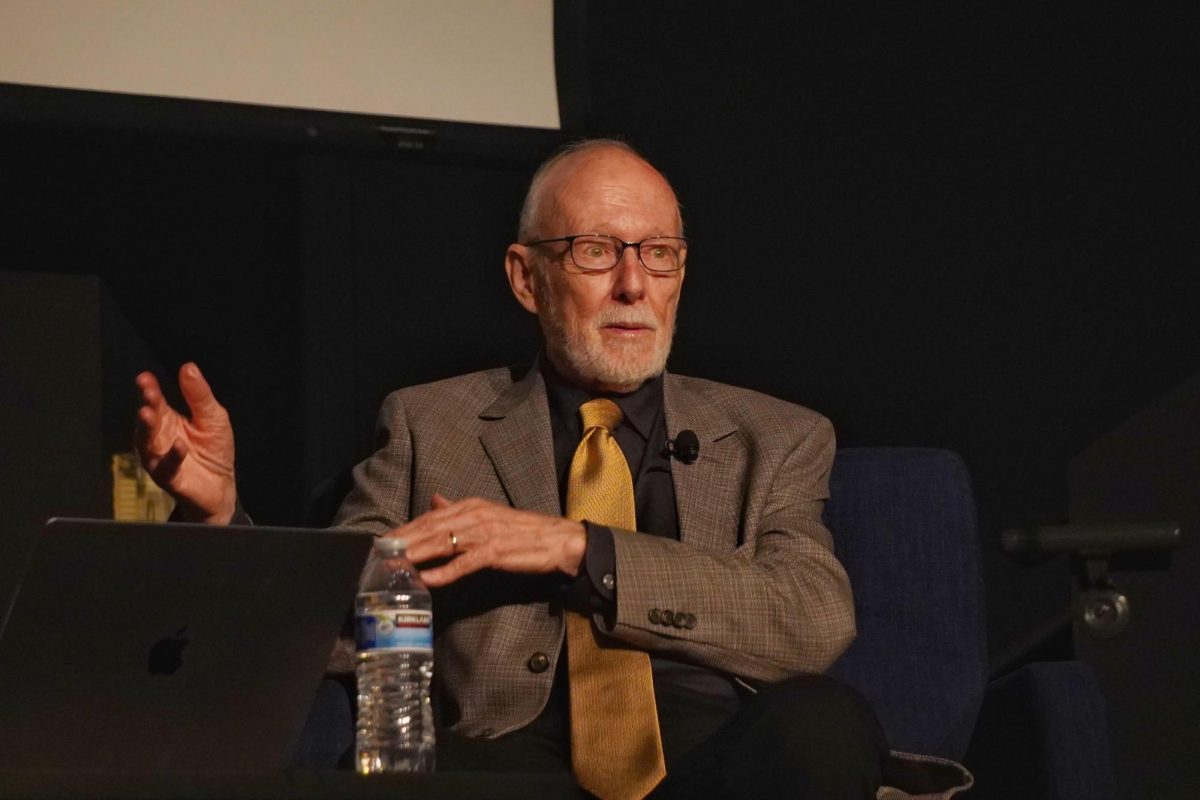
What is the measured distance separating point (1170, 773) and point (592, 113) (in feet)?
5.90

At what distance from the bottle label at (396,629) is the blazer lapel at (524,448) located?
72cm

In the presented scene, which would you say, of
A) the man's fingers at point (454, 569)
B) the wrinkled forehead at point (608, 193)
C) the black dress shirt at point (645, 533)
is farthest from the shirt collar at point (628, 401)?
the man's fingers at point (454, 569)

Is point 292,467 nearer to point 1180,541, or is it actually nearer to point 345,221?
point 345,221

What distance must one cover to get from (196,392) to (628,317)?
77 cm

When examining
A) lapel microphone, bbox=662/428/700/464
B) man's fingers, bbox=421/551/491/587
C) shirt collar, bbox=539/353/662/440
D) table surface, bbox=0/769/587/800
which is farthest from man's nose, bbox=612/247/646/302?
table surface, bbox=0/769/587/800

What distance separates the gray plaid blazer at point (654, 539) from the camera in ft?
6.82

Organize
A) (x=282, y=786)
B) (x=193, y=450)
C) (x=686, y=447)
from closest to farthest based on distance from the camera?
(x=282, y=786), (x=193, y=450), (x=686, y=447)

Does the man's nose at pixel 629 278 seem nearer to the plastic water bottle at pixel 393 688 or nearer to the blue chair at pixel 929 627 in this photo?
the blue chair at pixel 929 627

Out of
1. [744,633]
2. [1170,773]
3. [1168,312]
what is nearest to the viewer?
[744,633]

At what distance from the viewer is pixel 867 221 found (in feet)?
11.4

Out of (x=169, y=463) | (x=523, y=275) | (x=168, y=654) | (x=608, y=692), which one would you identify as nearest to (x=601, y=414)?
(x=523, y=275)

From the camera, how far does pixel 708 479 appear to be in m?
2.32

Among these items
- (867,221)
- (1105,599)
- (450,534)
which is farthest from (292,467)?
(1105,599)

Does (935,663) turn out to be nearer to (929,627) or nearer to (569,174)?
(929,627)
